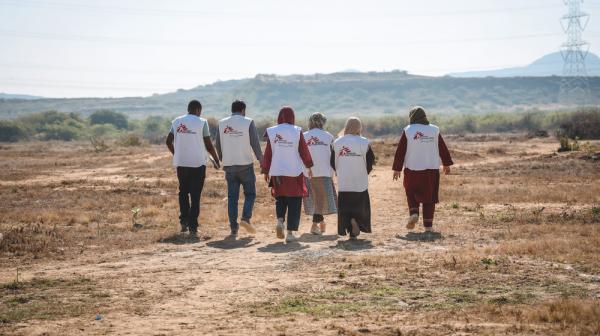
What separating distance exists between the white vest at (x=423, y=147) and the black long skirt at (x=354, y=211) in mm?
1368

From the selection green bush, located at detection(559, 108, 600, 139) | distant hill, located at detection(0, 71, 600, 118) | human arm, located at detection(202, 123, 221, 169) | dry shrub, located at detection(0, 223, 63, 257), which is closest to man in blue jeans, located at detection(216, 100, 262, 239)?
human arm, located at detection(202, 123, 221, 169)

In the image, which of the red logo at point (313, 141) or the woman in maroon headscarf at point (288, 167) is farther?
the red logo at point (313, 141)

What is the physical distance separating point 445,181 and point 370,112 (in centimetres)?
15571

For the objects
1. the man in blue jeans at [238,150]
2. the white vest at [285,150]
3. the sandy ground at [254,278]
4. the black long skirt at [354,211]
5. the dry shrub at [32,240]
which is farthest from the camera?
the man in blue jeans at [238,150]

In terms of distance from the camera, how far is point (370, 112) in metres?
178

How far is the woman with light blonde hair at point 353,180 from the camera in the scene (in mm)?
11938

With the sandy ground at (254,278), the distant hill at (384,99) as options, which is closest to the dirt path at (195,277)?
the sandy ground at (254,278)

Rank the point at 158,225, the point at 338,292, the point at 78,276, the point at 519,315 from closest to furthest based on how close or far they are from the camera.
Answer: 1. the point at 519,315
2. the point at 338,292
3. the point at 78,276
4. the point at 158,225

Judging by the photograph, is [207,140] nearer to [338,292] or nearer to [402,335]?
[338,292]

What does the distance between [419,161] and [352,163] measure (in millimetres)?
1414

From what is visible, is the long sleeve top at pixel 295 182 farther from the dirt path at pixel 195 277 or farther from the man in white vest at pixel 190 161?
the man in white vest at pixel 190 161

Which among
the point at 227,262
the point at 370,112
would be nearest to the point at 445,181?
the point at 227,262

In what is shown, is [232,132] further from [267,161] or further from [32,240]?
[32,240]

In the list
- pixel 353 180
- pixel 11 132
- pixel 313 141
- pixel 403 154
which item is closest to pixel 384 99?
pixel 11 132
